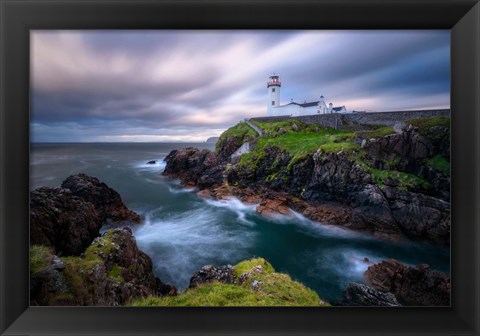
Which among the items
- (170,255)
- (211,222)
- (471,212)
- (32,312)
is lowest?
(32,312)

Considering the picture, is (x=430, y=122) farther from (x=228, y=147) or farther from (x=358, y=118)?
(x=228, y=147)

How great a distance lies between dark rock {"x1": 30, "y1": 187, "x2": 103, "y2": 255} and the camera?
81.4 inches

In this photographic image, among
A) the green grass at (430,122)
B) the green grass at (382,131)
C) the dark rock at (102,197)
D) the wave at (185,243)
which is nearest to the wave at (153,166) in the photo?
the dark rock at (102,197)

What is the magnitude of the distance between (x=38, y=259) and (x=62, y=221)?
41 centimetres

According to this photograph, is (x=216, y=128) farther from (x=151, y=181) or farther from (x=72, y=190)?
(x=72, y=190)

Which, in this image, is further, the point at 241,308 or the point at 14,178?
the point at 241,308

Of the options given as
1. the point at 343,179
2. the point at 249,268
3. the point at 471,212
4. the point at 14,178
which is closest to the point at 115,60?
the point at 14,178

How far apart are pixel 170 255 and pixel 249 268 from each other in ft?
2.81

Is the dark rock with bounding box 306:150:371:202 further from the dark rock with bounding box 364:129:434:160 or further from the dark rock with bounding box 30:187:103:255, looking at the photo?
the dark rock with bounding box 30:187:103:255

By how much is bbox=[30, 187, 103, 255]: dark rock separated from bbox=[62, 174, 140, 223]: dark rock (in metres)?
0.06

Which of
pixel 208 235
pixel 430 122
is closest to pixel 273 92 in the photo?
pixel 430 122

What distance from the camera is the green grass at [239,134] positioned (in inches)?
100

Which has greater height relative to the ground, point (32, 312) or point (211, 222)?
point (211, 222)

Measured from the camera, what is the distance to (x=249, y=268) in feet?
7.43
